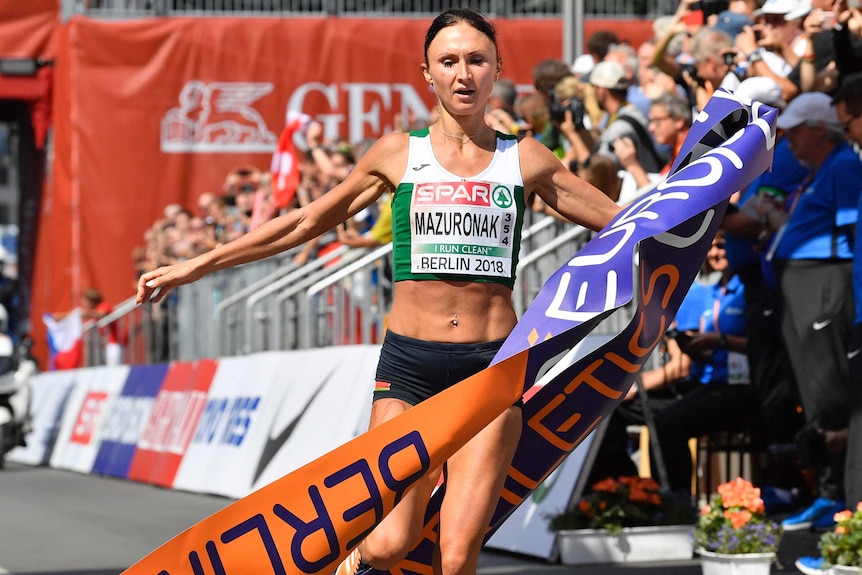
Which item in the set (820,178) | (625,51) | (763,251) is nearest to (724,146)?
(820,178)

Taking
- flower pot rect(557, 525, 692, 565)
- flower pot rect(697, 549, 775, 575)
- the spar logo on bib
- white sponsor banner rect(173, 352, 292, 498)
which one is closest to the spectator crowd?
flower pot rect(697, 549, 775, 575)

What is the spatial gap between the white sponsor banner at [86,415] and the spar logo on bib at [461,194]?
14219 mm

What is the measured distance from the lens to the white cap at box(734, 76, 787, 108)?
33.9 feet

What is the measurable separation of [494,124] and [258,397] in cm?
339

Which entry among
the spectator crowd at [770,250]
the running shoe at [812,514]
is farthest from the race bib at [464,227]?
the running shoe at [812,514]

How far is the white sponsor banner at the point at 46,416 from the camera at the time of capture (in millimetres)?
22859

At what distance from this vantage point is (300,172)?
18156 mm

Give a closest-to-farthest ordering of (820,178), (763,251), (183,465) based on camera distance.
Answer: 1. (820,178)
2. (763,251)
3. (183,465)

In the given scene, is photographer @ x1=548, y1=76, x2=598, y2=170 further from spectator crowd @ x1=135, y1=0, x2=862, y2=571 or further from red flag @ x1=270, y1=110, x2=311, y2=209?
red flag @ x1=270, y1=110, x2=311, y2=209

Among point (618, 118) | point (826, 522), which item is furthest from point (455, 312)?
point (618, 118)

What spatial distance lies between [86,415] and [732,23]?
11845mm

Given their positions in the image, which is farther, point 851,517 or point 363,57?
point 363,57

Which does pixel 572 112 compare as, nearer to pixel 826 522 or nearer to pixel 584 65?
pixel 584 65

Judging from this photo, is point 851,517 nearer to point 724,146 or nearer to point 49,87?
point 724,146
